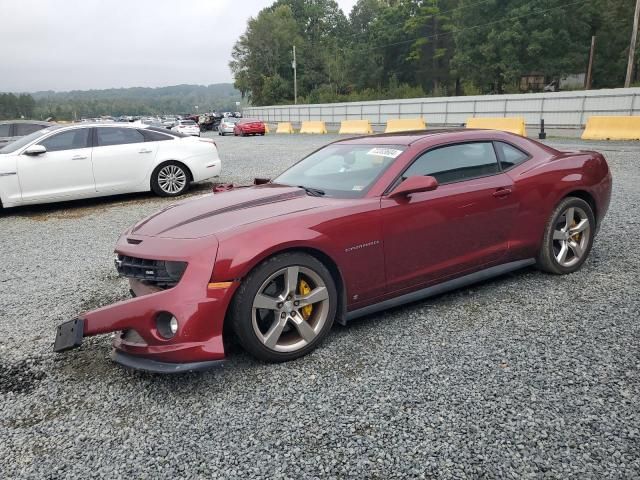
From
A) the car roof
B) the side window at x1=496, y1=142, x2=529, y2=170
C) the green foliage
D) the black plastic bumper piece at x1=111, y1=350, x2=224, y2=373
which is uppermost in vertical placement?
the green foliage

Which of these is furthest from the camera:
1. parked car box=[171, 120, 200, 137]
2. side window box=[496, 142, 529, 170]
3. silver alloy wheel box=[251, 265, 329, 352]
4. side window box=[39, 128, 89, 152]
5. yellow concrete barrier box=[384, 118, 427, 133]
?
parked car box=[171, 120, 200, 137]

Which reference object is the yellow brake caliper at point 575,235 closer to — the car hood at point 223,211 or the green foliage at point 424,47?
the car hood at point 223,211

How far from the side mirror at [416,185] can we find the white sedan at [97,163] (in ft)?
22.6

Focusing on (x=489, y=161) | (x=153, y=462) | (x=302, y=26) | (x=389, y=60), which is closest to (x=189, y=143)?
(x=489, y=161)

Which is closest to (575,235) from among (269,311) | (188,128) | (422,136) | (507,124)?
(422,136)

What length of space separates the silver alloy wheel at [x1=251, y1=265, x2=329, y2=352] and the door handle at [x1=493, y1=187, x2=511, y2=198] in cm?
176

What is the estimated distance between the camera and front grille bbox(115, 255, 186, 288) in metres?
2.95

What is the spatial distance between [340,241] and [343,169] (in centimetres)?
98

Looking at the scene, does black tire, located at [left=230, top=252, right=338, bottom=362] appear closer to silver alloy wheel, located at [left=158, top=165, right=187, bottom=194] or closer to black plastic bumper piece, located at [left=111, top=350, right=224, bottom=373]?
black plastic bumper piece, located at [left=111, top=350, right=224, bottom=373]

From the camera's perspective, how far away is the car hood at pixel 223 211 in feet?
10.5

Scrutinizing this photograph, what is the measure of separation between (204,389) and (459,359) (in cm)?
161

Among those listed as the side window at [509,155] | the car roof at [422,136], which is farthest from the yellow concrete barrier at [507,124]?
the car roof at [422,136]

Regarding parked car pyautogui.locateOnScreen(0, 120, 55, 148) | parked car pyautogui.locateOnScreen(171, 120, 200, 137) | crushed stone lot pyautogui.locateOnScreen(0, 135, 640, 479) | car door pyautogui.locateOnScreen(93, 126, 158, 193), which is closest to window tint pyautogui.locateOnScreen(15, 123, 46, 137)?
parked car pyautogui.locateOnScreen(0, 120, 55, 148)

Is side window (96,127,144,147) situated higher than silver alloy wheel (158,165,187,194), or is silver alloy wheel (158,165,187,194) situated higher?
side window (96,127,144,147)
